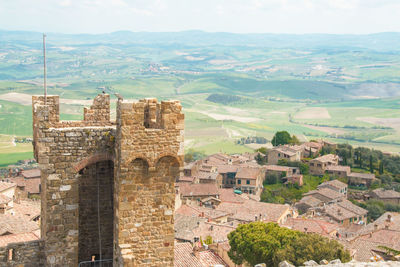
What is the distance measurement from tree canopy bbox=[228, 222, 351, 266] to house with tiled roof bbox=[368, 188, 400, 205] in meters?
54.4

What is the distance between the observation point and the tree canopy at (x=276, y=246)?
36.5 m

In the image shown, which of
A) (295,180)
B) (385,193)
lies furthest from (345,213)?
(295,180)

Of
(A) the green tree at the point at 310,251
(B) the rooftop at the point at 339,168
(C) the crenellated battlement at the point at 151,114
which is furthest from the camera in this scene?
(B) the rooftop at the point at 339,168

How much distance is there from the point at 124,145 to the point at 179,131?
1336mm

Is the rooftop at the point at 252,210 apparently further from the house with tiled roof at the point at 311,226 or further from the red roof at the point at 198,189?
the red roof at the point at 198,189

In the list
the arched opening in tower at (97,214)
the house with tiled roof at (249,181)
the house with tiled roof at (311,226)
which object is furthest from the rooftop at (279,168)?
the arched opening in tower at (97,214)

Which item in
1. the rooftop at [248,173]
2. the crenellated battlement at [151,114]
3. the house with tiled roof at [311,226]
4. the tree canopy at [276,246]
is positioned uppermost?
the crenellated battlement at [151,114]

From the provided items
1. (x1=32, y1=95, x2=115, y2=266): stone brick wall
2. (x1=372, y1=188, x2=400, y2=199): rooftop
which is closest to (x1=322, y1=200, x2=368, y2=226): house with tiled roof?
(x1=372, y1=188, x2=400, y2=199): rooftop

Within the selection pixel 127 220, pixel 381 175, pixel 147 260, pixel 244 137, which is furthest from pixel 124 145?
pixel 244 137

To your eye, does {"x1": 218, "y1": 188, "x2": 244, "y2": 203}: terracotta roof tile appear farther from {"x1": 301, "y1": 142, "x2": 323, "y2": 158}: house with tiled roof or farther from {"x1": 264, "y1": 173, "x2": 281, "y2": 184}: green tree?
{"x1": 301, "y1": 142, "x2": 323, "y2": 158}: house with tiled roof

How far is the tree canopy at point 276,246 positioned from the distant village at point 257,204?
2.14 meters

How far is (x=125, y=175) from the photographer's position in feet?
39.9

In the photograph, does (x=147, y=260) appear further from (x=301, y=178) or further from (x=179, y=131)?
(x=301, y=178)

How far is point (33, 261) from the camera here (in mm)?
12789
